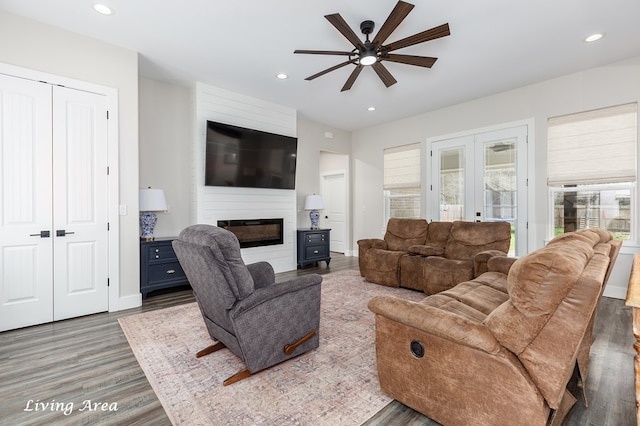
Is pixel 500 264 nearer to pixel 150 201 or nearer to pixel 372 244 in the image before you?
pixel 372 244

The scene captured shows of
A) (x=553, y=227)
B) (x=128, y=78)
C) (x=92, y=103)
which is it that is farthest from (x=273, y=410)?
(x=553, y=227)

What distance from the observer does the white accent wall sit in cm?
449

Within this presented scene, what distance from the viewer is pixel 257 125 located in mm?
5105

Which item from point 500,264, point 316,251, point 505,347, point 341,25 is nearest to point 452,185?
point 500,264

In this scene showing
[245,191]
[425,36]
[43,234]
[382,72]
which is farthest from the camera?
[245,191]

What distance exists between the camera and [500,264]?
10.5 ft

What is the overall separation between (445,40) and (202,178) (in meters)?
3.67

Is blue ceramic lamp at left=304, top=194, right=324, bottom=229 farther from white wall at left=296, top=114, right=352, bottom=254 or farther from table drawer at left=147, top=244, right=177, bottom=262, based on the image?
table drawer at left=147, top=244, right=177, bottom=262

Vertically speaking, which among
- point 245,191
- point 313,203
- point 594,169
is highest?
point 594,169

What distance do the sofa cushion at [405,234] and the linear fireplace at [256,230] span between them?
6.46 feet

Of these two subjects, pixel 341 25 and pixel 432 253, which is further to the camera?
pixel 432 253

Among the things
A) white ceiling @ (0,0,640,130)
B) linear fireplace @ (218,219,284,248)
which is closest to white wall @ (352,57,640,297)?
white ceiling @ (0,0,640,130)

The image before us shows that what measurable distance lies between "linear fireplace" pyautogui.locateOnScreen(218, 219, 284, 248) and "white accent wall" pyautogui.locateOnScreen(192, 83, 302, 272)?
0.08m

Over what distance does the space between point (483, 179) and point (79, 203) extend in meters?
5.72
